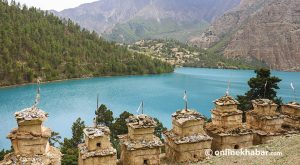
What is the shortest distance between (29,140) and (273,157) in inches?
446

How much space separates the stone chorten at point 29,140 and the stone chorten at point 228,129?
930cm

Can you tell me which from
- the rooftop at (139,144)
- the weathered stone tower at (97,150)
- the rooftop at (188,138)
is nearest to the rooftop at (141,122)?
the rooftop at (139,144)

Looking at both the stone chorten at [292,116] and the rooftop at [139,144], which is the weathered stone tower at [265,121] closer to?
the stone chorten at [292,116]

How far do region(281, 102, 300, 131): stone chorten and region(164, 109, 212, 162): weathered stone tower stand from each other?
7515 mm

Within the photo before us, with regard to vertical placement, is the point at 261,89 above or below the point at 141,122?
below

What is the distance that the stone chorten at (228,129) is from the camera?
19.8m

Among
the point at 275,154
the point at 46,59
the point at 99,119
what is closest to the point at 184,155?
the point at 275,154

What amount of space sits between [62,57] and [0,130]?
75.5m

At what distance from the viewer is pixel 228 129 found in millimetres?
20062

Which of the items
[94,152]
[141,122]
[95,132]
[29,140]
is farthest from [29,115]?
[141,122]

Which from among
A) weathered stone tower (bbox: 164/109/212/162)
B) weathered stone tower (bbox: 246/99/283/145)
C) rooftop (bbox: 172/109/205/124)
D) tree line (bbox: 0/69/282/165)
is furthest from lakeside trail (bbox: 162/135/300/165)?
tree line (bbox: 0/69/282/165)

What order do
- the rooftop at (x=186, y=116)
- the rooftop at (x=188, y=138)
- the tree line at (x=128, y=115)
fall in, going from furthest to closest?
1. the tree line at (x=128, y=115)
2. the rooftop at (x=186, y=116)
3. the rooftop at (x=188, y=138)

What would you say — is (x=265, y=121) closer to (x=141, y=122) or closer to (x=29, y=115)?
(x=141, y=122)

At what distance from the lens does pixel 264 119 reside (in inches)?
838
